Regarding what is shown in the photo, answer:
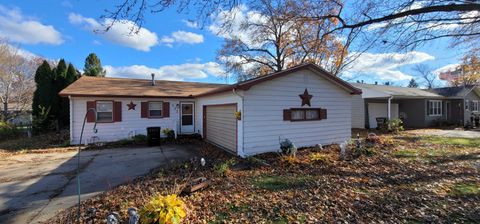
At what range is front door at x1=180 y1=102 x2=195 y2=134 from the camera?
13758 mm

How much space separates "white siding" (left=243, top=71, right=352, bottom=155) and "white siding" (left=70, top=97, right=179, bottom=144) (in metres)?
6.33

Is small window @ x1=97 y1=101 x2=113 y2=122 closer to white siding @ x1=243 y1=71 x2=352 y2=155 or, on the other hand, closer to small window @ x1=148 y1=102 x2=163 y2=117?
small window @ x1=148 y1=102 x2=163 y2=117

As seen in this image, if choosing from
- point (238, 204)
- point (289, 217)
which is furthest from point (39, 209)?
point (289, 217)

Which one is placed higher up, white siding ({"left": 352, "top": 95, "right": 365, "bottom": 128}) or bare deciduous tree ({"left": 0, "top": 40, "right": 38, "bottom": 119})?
bare deciduous tree ({"left": 0, "top": 40, "right": 38, "bottom": 119})

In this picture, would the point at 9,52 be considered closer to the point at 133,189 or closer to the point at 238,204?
the point at 133,189

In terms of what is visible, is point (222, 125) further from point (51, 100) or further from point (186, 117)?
point (51, 100)

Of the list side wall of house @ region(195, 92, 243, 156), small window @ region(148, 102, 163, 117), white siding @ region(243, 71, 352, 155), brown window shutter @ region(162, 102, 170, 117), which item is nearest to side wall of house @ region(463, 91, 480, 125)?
white siding @ region(243, 71, 352, 155)

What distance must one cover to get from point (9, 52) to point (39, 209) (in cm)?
2634

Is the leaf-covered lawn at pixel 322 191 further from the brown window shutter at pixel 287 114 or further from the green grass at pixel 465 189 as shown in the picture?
the brown window shutter at pixel 287 114

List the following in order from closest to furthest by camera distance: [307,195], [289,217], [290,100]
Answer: [289,217] → [307,195] → [290,100]

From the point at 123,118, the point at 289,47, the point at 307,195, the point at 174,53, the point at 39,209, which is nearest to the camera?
the point at 39,209

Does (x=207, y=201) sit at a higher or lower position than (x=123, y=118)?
lower

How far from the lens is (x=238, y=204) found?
4.46 meters

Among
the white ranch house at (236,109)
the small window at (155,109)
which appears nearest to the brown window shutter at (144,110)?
the white ranch house at (236,109)
